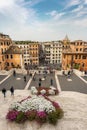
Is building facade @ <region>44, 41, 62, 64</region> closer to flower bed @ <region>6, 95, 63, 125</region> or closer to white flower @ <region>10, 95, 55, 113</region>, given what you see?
white flower @ <region>10, 95, 55, 113</region>

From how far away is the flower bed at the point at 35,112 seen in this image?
14.2 meters

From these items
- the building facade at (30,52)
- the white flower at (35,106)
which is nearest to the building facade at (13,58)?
the white flower at (35,106)

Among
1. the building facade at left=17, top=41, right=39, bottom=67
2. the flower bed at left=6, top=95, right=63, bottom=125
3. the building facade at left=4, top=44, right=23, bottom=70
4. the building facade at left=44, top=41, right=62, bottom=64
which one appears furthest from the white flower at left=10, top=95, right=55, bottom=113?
the building facade at left=44, top=41, right=62, bottom=64

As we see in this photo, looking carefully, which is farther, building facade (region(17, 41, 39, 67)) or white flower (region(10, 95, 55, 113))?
building facade (region(17, 41, 39, 67))

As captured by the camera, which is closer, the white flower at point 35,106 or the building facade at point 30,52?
the white flower at point 35,106

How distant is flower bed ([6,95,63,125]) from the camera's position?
1417cm

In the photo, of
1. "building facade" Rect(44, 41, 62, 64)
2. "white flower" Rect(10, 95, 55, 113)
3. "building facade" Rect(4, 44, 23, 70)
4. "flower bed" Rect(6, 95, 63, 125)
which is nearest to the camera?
"flower bed" Rect(6, 95, 63, 125)

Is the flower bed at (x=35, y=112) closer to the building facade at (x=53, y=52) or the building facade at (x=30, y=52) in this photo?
the building facade at (x=30, y=52)

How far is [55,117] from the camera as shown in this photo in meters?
14.3

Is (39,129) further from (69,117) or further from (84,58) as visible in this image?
(84,58)

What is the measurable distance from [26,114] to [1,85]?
1593 cm

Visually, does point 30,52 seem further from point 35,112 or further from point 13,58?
point 35,112

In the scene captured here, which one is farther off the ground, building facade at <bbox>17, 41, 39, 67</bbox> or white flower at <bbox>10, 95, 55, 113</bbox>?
building facade at <bbox>17, 41, 39, 67</bbox>

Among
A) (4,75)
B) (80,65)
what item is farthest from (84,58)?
(4,75)
